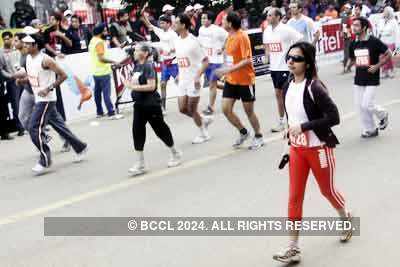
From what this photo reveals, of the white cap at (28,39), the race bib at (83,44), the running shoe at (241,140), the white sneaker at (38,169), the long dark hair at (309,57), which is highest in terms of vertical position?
the long dark hair at (309,57)

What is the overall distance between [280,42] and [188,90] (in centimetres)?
176

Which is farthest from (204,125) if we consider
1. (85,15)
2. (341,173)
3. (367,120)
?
(85,15)

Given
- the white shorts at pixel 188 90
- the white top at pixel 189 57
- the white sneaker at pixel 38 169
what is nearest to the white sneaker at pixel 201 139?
the white shorts at pixel 188 90

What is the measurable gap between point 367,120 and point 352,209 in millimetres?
3629

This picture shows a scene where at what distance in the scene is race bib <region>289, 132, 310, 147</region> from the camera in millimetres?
5344

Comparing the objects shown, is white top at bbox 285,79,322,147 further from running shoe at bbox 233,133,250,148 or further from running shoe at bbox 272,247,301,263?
running shoe at bbox 233,133,250,148

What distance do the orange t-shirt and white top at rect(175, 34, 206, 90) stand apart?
0.71 metres

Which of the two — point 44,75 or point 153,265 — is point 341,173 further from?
point 44,75

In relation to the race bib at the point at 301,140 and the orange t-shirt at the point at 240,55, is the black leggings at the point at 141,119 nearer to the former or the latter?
the orange t-shirt at the point at 240,55

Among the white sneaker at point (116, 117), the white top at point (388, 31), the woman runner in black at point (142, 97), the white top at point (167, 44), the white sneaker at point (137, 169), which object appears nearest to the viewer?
the woman runner in black at point (142, 97)

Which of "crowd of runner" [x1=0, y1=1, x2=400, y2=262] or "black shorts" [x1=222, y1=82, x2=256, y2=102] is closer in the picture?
"crowd of runner" [x1=0, y1=1, x2=400, y2=262]

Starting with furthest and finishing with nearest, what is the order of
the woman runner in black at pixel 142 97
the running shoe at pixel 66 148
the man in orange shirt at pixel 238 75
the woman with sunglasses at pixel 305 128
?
the running shoe at pixel 66 148
the man in orange shirt at pixel 238 75
the woman runner in black at pixel 142 97
the woman with sunglasses at pixel 305 128

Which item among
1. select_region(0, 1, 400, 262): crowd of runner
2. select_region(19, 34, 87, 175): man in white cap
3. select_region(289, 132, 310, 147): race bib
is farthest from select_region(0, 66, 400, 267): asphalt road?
select_region(289, 132, 310, 147): race bib

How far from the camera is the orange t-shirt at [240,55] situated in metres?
9.67
